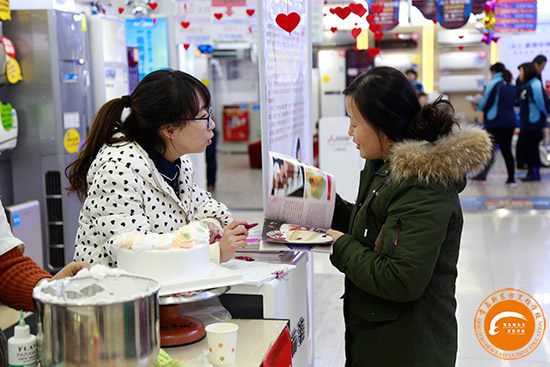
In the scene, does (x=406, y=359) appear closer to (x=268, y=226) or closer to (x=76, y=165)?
(x=268, y=226)

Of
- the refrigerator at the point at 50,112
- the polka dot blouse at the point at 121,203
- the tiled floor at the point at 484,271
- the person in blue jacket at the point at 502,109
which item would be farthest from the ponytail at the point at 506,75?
the polka dot blouse at the point at 121,203

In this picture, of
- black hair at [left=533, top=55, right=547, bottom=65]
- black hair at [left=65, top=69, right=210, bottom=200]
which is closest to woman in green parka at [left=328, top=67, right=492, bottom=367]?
black hair at [left=65, top=69, right=210, bottom=200]

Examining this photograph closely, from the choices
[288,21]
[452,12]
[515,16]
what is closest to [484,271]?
[452,12]

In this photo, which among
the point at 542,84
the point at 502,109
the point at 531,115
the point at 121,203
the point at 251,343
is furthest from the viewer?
the point at 542,84

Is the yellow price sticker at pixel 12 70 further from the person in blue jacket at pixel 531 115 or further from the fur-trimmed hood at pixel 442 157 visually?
the person in blue jacket at pixel 531 115

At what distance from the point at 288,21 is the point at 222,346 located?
61.6 inches

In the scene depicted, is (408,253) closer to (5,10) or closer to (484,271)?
(484,271)

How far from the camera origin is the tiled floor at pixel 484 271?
396 centimetres

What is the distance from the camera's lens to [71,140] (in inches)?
215

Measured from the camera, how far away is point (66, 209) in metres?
5.43

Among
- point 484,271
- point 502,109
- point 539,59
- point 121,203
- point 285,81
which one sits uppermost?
point 539,59

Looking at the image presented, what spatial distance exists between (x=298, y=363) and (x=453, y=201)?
966 millimetres

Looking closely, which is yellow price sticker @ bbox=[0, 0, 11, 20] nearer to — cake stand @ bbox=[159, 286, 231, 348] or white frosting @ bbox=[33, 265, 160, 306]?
cake stand @ bbox=[159, 286, 231, 348]

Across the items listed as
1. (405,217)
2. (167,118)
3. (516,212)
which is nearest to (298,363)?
(405,217)
